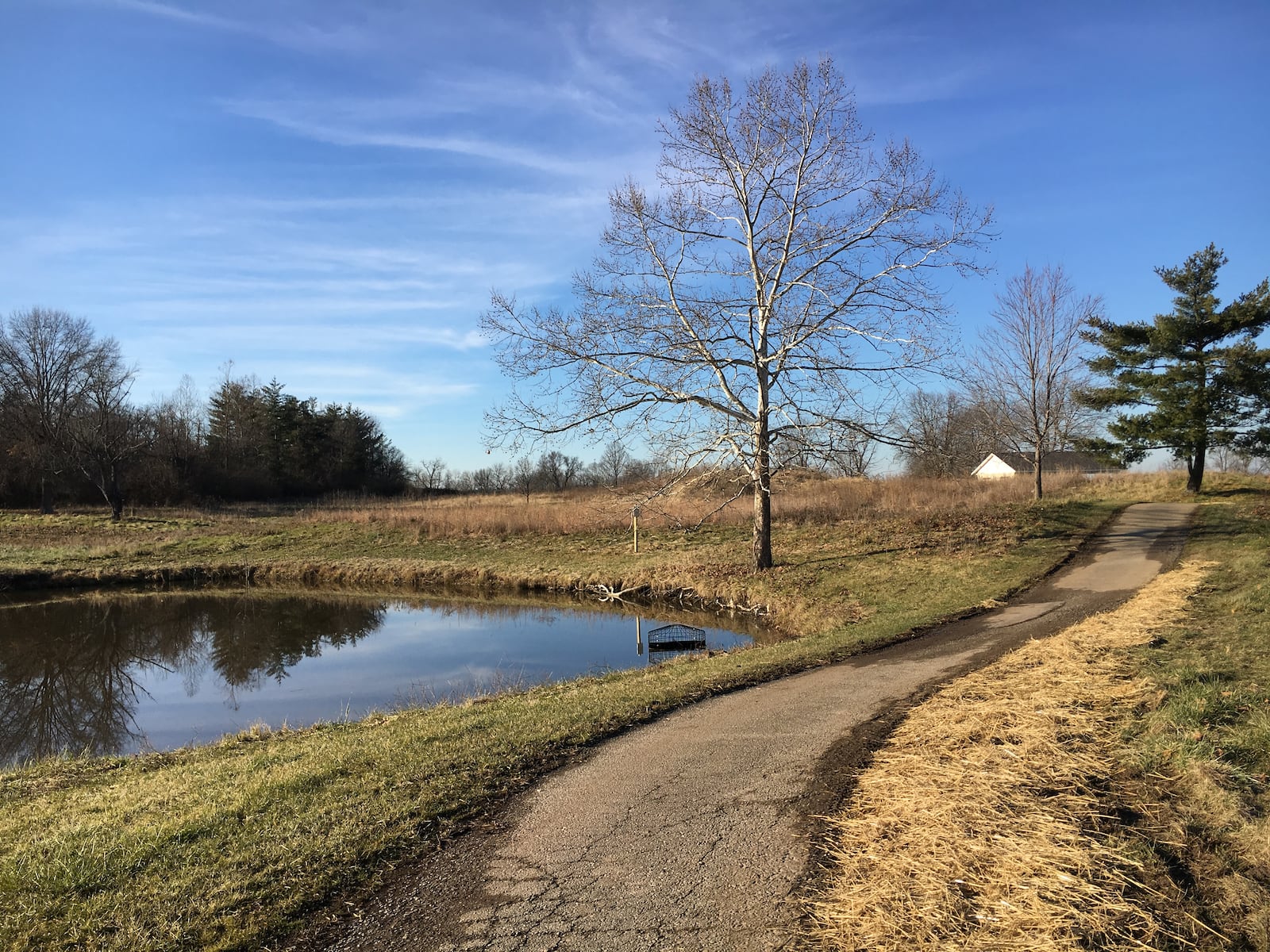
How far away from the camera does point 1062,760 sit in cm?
464

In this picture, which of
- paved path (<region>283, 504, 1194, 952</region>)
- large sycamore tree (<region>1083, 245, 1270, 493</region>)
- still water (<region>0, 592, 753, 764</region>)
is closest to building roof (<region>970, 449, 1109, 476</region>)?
large sycamore tree (<region>1083, 245, 1270, 493</region>)

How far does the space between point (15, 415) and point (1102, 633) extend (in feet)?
183

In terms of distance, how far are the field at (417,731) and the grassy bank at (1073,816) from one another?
8.86ft

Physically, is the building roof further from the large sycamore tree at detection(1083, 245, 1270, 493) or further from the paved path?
the paved path

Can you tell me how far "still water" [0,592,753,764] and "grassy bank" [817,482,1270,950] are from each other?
7.33 metres

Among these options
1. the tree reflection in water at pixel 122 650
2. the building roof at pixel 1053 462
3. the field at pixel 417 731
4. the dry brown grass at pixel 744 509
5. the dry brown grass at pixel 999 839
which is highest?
the building roof at pixel 1053 462

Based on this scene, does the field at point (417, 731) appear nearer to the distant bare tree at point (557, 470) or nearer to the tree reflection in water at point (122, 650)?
the tree reflection in water at point (122, 650)

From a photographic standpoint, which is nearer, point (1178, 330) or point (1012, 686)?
point (1012, 686)

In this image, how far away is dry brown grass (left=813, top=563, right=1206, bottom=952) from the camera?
3.03m

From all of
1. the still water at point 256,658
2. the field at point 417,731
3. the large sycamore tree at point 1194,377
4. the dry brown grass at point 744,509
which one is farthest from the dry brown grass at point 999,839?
the large sycamore tree at point 1194,377

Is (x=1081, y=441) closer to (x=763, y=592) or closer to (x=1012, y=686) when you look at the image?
(x=763, y=592)

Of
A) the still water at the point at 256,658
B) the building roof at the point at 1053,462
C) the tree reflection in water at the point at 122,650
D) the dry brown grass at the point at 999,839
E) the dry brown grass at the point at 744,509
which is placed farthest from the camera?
the building roof at the point at 1053,462

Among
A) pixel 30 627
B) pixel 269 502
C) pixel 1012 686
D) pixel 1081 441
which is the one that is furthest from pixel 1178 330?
pixel 269 502

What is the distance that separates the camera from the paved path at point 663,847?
3451mm
